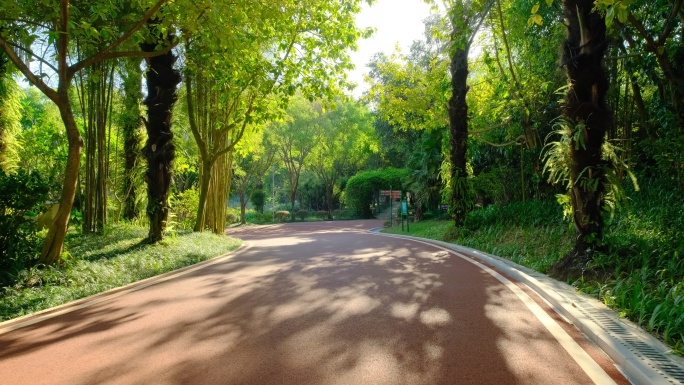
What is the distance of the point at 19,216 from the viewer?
7141 mm

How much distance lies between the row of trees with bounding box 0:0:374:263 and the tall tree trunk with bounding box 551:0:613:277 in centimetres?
594

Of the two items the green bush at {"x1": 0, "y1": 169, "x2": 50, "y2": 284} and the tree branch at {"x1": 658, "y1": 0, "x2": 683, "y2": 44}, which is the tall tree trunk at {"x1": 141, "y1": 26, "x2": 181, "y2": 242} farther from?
the tree branch at {"x1": 658, "y1": 0, "x2": 683, "y2": 44}

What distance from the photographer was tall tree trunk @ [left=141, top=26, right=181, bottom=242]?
11117 mm

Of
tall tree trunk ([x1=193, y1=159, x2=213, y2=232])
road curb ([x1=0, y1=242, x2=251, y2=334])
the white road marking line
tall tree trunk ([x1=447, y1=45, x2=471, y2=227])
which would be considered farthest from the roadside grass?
tall tree trunk ([x1=447, y1=45, x2=471, y2=227])

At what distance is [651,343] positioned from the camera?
12.3 feet

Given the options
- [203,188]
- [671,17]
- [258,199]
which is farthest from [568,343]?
[258,199]

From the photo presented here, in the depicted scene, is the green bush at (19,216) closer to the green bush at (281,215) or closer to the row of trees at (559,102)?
the row of trees at (559,102)

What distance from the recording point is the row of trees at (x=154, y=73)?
23.6 ft

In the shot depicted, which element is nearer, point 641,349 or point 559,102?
point 641,349

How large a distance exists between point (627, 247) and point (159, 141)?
35.2 ft

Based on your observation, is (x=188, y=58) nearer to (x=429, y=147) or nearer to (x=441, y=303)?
(x=441, y=303)

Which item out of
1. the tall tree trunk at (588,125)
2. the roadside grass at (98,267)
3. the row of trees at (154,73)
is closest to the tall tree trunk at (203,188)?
the row of trees at (154,73)

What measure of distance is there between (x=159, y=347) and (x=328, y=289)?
3.10m

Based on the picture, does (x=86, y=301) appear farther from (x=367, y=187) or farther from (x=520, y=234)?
(x=367, y=187)
